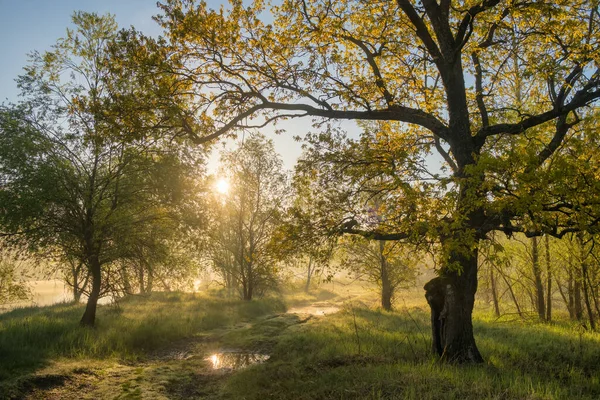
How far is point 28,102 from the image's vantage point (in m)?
13.4

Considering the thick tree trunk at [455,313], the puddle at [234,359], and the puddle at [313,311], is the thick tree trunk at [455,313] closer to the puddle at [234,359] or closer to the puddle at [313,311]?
the puddle at [234,359]

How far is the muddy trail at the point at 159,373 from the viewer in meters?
7.85

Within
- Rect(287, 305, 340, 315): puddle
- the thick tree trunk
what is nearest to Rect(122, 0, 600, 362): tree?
the thick tree trunk

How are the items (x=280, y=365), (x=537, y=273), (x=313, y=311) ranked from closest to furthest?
(x=280, y=365) → (x=537, y=273) → (x=313, y=311)

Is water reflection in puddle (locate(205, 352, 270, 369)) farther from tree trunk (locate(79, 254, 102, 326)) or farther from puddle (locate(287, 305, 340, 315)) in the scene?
puddle (locate(287, 305, 340, 315))

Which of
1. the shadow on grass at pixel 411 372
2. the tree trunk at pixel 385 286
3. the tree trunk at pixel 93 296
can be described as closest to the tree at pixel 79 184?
the tree trunk at pixel 93 296

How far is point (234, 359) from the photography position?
37.6ft

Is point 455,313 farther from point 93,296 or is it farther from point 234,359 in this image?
point 93,296

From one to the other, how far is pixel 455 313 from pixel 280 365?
15.7 ft

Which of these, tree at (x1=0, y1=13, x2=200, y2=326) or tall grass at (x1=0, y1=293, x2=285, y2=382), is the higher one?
tree at (x1=0, y1=13, x2=200, y2=326)

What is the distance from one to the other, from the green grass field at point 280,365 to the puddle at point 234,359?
0.39 meters

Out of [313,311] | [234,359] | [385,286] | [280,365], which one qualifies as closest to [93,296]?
[234,359]

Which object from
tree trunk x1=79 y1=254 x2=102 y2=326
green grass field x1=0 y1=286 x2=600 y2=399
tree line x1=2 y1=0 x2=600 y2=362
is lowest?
green grass field x1=0 y1=286 x2=600 y2=399

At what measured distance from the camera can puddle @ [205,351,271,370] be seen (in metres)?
10.6
